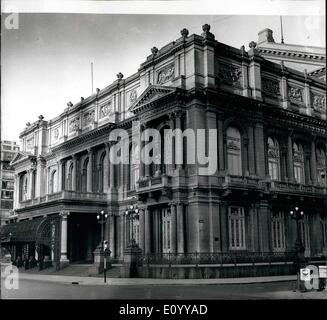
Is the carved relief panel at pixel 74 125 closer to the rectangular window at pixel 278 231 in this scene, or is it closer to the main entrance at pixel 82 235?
the main entrance at pixel 82 235

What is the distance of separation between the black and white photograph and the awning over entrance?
0.20 meters

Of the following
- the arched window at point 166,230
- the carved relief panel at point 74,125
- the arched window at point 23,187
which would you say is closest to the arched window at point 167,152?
the arched window at point 166,230

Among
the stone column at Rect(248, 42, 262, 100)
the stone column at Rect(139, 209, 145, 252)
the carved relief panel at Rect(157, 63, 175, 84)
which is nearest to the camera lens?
the carved relief panel at Rect(157, 63, 175, 84)

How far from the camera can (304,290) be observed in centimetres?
2091

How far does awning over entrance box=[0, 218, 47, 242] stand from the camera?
43.8 metres

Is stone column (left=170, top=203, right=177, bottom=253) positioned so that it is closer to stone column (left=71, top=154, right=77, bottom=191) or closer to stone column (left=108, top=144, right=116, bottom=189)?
stone column (left=108, top=144, right=116, bottom=189)

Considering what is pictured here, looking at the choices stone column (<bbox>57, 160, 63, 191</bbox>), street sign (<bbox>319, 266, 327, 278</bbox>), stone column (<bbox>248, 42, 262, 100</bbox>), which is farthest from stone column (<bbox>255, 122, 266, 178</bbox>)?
street sign (<bbox>319, 266, 327, 278</bbox>)

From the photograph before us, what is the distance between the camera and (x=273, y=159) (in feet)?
136

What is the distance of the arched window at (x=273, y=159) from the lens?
134 feet

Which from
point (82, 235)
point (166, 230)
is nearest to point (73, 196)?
point (82, 235)

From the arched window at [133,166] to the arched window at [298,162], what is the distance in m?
13.3

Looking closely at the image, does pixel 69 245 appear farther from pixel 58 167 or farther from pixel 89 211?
pixel 58 167
